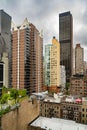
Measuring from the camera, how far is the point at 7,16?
382 feet

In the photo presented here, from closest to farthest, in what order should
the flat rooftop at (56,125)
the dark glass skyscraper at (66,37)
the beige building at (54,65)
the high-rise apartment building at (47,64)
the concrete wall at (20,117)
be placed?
the concrete wall at (20,117), the flat rooftop at (56,125), the beige building at (54,65), the high-rise apartment building at (47,64), the dark glass skyscraper at (66,37)

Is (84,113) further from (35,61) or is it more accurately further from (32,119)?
(35,61)

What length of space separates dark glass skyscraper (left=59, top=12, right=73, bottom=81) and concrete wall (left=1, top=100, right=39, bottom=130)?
473ft

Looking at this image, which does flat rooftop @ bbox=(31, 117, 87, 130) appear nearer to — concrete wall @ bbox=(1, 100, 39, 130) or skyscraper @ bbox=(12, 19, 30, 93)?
concrete wall @ bbox=(1, 100, 39, 130)

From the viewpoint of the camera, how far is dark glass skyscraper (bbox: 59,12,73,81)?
6693 inches

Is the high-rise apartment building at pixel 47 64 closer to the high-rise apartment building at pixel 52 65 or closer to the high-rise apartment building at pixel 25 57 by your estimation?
the high-rise apartment building at pixel 52 65

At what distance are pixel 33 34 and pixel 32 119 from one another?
162 ft

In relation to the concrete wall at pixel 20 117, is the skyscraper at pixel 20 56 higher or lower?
higher

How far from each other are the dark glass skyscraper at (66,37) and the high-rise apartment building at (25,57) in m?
97.9

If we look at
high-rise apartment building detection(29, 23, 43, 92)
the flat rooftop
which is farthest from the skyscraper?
the flat rooftop

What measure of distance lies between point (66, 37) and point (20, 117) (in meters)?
163

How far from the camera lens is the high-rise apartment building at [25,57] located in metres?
67.8

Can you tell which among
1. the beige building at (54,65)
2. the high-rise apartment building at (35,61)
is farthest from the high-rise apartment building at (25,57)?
the beige building at (54,65)

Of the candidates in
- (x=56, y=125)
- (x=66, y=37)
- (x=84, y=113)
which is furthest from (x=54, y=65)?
(x=66, y=37)
